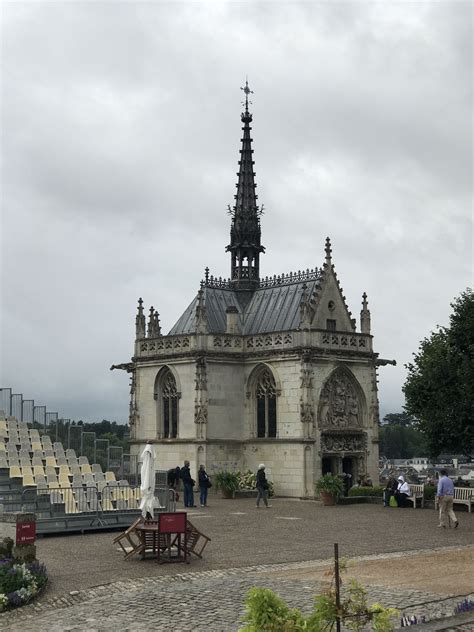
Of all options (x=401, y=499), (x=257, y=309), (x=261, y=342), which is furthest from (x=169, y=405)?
(x=401, y=499)

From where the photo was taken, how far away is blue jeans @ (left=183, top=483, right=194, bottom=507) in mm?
36281

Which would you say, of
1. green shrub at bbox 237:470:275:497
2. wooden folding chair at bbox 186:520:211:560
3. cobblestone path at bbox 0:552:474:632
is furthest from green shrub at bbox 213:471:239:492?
cobblestone path at bbox 0:552:474:632

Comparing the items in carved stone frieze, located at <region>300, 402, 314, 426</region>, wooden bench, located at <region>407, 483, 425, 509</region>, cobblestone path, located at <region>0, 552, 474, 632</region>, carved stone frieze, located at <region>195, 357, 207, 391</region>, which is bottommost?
cobblestone path, located at <region>0, 552, 474, 632</region>

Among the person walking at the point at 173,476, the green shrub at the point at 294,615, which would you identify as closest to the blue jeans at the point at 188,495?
the person walking at the point at 173,476

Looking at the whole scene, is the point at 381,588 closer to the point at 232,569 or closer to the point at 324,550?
the point at 232,569

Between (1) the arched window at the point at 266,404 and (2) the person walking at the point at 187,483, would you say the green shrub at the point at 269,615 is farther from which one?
(1) the arched window at the point at 266,404

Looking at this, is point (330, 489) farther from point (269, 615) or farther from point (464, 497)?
point (269, 615)

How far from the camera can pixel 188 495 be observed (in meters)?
36.6

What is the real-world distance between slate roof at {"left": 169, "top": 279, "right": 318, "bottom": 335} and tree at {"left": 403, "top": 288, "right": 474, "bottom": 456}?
8.91 m

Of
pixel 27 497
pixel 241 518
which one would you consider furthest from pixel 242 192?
pixel 27 497

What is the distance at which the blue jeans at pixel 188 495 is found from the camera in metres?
36.3

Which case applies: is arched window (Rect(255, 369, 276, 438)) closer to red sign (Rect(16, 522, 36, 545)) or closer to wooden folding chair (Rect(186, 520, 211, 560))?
wooden folding chair (Rect(186, 520, 211, 560))

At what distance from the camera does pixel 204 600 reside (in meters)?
15.5

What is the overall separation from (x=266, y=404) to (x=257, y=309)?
21.2 feet
